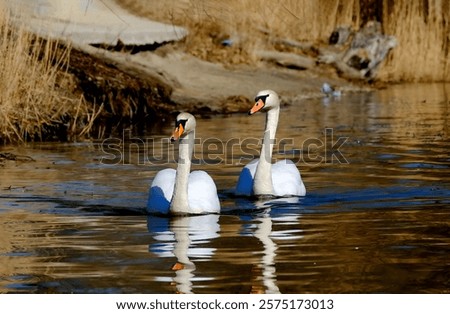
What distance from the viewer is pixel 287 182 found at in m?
11.2

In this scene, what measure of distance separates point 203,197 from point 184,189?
0.25m

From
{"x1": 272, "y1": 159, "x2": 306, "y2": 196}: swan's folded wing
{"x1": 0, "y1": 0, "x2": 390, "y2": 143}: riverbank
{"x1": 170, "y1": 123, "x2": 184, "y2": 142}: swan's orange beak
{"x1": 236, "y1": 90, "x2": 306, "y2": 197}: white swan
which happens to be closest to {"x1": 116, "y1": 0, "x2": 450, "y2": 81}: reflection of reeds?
{"x1": 0, "y1": 0, "x2": 390, "y2": 143}: riverbank

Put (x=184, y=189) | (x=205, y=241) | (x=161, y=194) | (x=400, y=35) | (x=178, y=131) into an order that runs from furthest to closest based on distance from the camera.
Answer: (x=400, y=35)
(x=161, y=194)
(x=184, y=189)
(x=178, y=131)
(x=205, y=241)

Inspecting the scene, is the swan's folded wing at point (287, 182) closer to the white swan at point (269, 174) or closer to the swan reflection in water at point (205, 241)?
the white swan at point (269, 174)

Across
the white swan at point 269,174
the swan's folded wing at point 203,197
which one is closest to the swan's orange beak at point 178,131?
the swan's folded wing at point 203,197

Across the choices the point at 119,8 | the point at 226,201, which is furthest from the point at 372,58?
the point at 119,8

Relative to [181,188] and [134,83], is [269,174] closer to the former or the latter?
[181,188]

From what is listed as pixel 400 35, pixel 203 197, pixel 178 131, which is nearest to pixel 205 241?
pixel 178 131

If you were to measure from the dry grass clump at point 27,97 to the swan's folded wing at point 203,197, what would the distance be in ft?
14.0

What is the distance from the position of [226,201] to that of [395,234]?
2759mm

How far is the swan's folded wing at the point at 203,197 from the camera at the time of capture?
10.1 metres

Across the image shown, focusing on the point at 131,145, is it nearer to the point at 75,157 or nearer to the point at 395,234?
the point at 75,157

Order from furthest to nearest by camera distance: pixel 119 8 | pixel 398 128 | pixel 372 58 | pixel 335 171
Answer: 1. pixel 372 58
2. pixel 398 128
3. pixel 335 171
4. pixel 119 8
